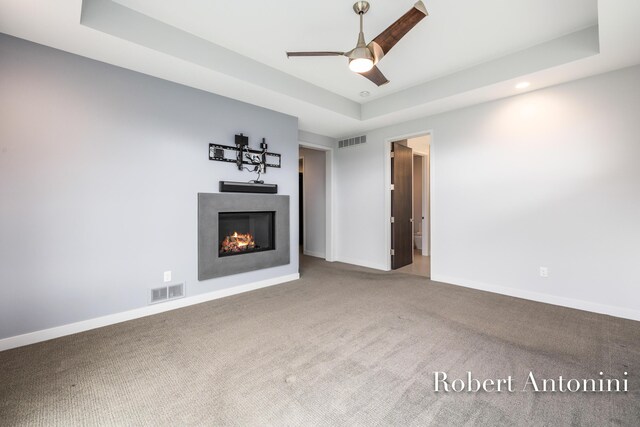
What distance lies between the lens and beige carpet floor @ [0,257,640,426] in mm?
1636

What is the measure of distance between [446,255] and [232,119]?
3744 millimetres

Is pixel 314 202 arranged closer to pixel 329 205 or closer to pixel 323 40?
pixel 329 205

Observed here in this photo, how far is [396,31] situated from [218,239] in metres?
3.01

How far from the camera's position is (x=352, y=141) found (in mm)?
5742

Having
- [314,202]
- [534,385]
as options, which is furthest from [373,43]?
[314,202]

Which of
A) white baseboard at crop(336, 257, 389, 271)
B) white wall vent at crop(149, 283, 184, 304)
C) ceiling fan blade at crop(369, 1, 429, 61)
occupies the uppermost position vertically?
ceiling fan blade at crop(369, 1, 429, 61)

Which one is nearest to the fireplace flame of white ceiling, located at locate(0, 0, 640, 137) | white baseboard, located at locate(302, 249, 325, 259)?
white ceiling, located at locate(0, 0, 640, 137)

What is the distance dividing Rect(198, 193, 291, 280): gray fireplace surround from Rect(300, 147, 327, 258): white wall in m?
2.01

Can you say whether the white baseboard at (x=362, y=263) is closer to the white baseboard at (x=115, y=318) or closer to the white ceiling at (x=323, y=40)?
the white baseboard at (x=115, y=318)

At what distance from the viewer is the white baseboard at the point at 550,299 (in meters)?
2.99

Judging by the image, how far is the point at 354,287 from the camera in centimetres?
414

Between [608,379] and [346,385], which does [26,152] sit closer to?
[346,385]

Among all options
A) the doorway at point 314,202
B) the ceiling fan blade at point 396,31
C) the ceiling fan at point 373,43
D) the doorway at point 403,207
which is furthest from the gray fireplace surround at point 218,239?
the ceiling fan blade at point 396,31

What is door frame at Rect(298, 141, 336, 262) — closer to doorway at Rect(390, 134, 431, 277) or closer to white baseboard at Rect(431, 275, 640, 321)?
doorway at Rect(390, 134, 431, 277)
